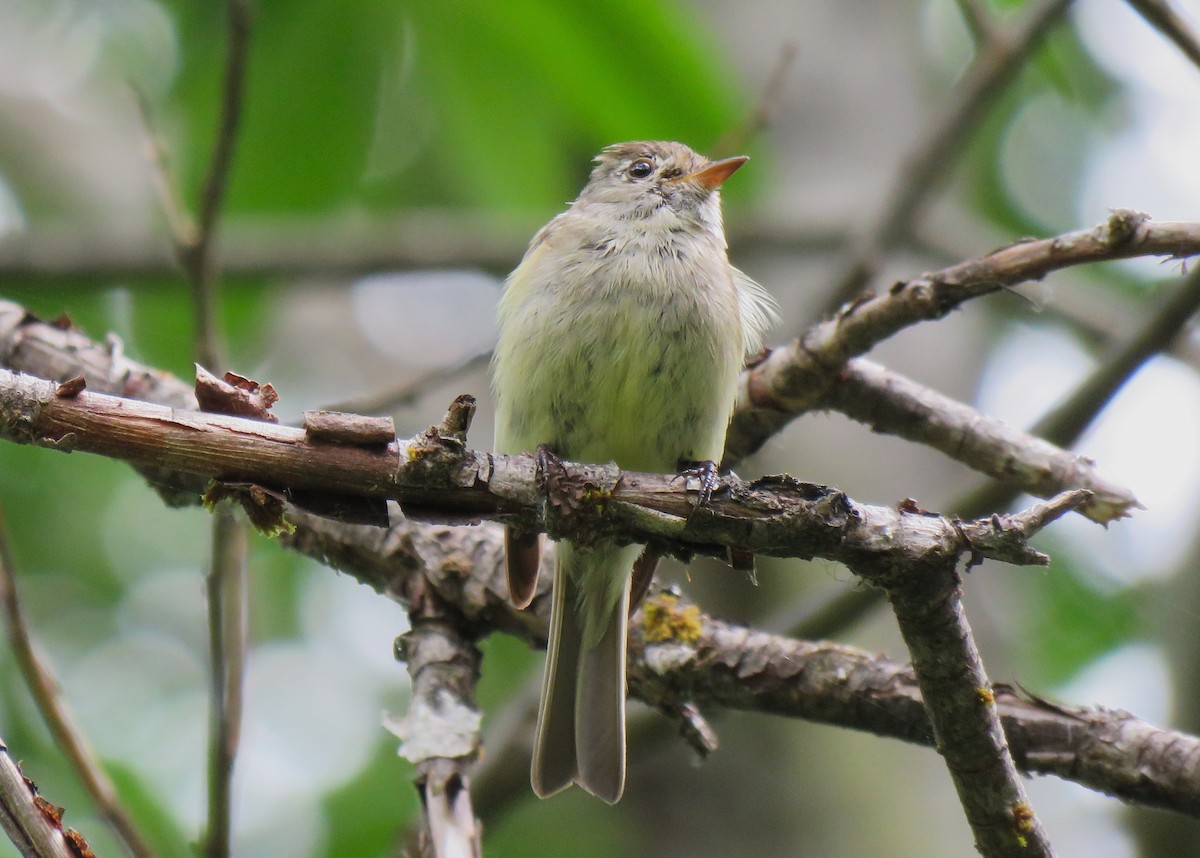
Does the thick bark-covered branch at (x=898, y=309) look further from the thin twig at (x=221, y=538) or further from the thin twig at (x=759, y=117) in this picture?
the thin twig at (x=221, y=538)

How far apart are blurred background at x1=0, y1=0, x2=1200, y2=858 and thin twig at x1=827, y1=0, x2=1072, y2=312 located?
79 millimetres

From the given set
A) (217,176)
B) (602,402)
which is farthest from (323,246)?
(602,402)

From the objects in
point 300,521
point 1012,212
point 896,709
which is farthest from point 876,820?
point 1012,212

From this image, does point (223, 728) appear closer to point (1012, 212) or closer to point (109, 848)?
point (109, 848)

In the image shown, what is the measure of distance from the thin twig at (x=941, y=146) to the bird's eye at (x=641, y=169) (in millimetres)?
804

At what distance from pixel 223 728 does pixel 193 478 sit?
681mm

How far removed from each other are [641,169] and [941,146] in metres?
1.12

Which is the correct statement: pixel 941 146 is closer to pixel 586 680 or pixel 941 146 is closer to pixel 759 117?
pixel 759 117

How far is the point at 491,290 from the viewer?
8148 millimetres

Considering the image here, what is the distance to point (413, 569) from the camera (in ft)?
10.5

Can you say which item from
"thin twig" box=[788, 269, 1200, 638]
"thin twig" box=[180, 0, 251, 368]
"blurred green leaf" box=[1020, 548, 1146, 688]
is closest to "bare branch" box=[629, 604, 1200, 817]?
"thin twig" box=[788, 269, 1200, 638]

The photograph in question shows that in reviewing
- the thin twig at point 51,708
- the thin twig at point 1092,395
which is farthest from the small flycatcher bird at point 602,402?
the thin twig at point 51,708

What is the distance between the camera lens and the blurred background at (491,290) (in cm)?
417

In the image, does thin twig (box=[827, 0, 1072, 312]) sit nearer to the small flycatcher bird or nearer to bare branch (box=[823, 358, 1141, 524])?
the small flycatcher bird
